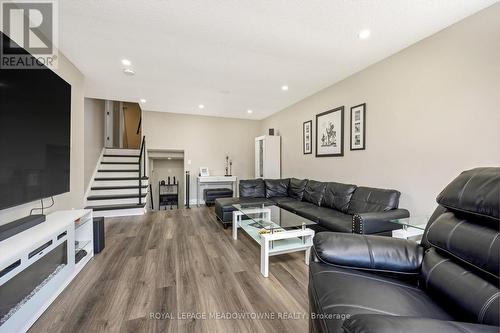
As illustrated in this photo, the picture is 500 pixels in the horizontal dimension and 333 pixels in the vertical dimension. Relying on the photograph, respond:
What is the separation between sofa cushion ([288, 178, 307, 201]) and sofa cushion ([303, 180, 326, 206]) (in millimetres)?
107

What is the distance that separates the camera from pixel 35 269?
1.64 m

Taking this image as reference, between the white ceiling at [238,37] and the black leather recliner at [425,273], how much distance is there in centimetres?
169

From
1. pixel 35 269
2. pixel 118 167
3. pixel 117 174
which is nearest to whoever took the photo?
pixel 35 269

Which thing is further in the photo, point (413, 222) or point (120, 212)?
point (120, 212)

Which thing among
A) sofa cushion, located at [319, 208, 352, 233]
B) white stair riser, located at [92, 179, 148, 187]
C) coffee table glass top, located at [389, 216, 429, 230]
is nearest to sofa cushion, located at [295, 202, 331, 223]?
sofa cushion, located at [319, 208, 352, 233]

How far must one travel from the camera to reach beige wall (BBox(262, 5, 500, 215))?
187cm

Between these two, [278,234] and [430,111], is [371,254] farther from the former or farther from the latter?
[430,111]

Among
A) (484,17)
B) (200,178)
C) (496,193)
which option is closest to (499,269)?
(496,193)

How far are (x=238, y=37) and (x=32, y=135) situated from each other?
6.91ft

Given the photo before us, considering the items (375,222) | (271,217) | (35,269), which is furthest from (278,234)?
(35,269)

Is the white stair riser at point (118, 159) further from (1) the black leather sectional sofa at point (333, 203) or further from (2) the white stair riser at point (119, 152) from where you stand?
(1) the black leather sectional sofa at point (333, 203)

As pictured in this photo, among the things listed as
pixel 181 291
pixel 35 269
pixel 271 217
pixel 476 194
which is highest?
pixel 476 194

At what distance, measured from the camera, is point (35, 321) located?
1.50 m

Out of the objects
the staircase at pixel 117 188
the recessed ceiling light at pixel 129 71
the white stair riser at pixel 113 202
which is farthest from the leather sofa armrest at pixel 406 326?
the white stair riser at pixel 113 202
